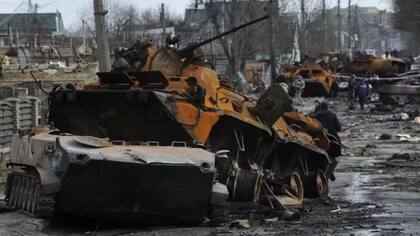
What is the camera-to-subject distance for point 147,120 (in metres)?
10.2

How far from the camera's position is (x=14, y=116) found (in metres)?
20.8

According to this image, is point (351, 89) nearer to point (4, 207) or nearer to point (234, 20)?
point (234, 20)

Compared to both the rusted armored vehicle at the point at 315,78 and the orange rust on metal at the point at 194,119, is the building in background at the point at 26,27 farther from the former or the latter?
the orange rust on metal at the point at 194,119

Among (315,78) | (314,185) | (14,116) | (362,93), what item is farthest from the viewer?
(315,78)

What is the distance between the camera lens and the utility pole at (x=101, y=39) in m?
19.0

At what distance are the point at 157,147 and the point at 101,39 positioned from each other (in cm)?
1021

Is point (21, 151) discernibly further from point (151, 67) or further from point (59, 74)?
point (59, 74)

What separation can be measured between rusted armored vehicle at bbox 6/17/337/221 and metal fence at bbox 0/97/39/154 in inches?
344

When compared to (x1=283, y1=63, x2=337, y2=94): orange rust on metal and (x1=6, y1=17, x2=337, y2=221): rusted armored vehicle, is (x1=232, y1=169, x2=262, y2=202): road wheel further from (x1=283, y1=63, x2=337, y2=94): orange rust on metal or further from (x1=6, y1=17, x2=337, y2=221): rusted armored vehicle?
(x1=283, y1=63, x2=337, y2=94): orange rust on metal

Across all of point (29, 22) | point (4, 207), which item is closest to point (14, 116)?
point (4, 207)

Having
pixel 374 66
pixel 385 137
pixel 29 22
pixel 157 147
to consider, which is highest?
pixel 29 22

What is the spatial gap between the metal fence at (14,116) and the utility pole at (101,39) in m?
2.46

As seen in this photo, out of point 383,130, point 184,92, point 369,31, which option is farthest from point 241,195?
point 369,31

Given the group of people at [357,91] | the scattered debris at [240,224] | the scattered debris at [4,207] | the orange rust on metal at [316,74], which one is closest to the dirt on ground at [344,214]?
the scattered debris at [240,224]
